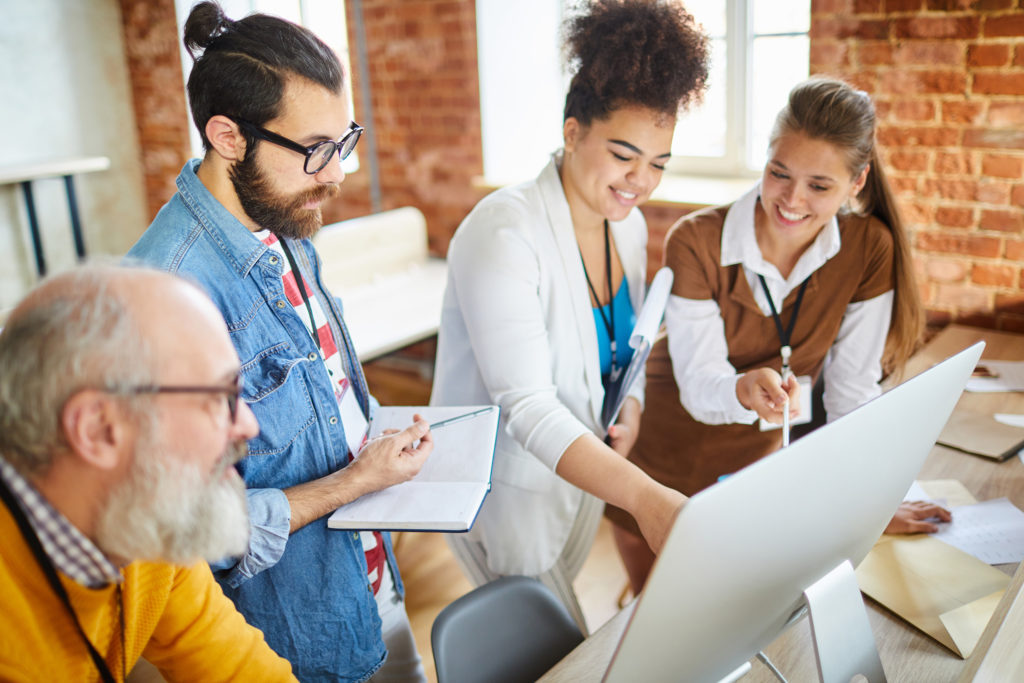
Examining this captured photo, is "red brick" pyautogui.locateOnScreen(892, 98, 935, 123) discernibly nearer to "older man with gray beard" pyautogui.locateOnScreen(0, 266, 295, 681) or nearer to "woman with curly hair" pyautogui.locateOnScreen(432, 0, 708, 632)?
"woman with curly hair" pyautogui.locateOnScreen(432, 0, 708, 632)

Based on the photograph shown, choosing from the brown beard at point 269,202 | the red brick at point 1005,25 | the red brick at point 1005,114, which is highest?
the red brick at point 1005,25

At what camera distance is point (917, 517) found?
A: 4.81ft

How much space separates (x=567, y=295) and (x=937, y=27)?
1.59 metres

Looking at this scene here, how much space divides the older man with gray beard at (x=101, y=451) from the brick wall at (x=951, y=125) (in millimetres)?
2293

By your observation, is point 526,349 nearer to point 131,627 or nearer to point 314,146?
point 314,146

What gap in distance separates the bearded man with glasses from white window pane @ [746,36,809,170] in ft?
7.54

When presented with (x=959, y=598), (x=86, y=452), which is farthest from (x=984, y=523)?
(x=86, y=452)

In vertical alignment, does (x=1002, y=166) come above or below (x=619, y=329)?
above

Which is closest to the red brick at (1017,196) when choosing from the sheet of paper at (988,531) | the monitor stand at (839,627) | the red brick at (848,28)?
the red brick at (848,28)

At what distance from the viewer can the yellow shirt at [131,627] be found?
0.82m

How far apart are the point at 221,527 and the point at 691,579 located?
53 centimetres

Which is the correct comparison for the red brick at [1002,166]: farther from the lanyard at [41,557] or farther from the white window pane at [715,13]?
the lanyard at [41,557]

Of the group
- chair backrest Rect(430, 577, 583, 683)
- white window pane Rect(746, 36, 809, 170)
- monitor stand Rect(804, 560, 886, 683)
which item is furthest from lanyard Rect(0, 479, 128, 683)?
white window pane Rect(746, 36, 809, 170)

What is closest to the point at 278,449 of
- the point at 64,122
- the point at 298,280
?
the point at 298,280
